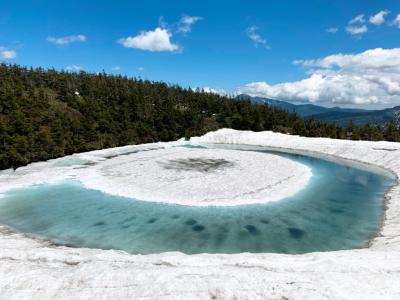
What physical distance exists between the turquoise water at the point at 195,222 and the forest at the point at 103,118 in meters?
37.5

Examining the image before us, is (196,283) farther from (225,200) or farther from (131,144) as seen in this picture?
(131,144)

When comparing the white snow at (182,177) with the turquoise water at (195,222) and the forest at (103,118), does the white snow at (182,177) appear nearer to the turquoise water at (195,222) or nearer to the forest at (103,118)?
the turquoise water at (195,222)

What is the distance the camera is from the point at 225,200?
4775 cm

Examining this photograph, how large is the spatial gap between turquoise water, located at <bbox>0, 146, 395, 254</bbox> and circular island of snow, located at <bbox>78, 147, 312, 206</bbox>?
2672mm

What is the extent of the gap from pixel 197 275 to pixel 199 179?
40.0 meters

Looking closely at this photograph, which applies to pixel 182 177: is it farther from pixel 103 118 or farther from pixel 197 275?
pixel 103 118

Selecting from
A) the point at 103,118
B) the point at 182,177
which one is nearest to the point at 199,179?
the point at 182,177

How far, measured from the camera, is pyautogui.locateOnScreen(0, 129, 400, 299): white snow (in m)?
19.1

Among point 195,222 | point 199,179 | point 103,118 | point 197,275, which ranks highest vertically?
point 103,118

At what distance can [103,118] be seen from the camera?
130500 mm

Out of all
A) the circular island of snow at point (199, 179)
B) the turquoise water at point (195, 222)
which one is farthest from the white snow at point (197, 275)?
the circular island of snow at point (199, 179)

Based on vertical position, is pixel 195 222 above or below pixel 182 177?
below

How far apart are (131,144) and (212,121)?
55.9 meters

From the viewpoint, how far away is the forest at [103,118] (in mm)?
88562
